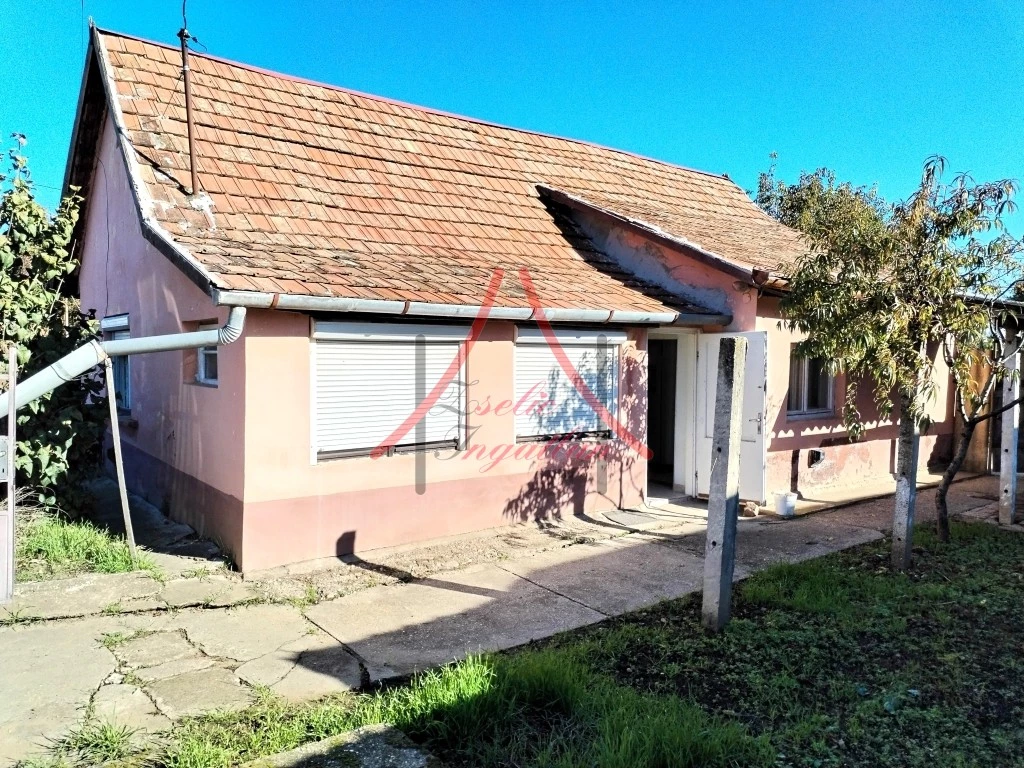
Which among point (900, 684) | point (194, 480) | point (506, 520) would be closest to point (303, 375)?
point (194, 480)

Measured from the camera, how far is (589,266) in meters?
9.88

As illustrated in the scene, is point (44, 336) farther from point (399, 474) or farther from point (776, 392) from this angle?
point (776, 392)

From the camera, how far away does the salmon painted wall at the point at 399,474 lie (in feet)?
20.7

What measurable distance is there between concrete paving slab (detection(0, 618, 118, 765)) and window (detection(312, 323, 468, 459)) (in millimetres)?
2452

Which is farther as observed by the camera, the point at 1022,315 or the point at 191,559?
the point at 1022,315

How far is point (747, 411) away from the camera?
842 centimetres

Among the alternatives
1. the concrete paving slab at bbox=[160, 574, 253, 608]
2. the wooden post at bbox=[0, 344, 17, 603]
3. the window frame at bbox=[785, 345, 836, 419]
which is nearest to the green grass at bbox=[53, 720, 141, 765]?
the concrete paving slab at bbox=[160, 574, 253, 608]

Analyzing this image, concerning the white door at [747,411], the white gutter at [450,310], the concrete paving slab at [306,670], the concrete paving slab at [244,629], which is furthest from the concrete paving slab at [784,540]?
the concrete paving slab at [244,629]

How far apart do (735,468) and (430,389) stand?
354 centimetres

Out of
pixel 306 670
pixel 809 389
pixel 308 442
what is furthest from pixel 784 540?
pixel 306 670

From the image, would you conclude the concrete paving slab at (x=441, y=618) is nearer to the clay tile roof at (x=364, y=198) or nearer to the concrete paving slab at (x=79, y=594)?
the concrete paving slab at (x=79, y=594)

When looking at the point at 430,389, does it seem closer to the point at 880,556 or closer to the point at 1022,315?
the point at 880,556

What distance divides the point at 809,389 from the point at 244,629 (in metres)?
8.50

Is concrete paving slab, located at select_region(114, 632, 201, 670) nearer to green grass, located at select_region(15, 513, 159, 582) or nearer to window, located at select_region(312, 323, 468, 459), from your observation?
green grass, located at select_region(15, 513, 159, 582)
